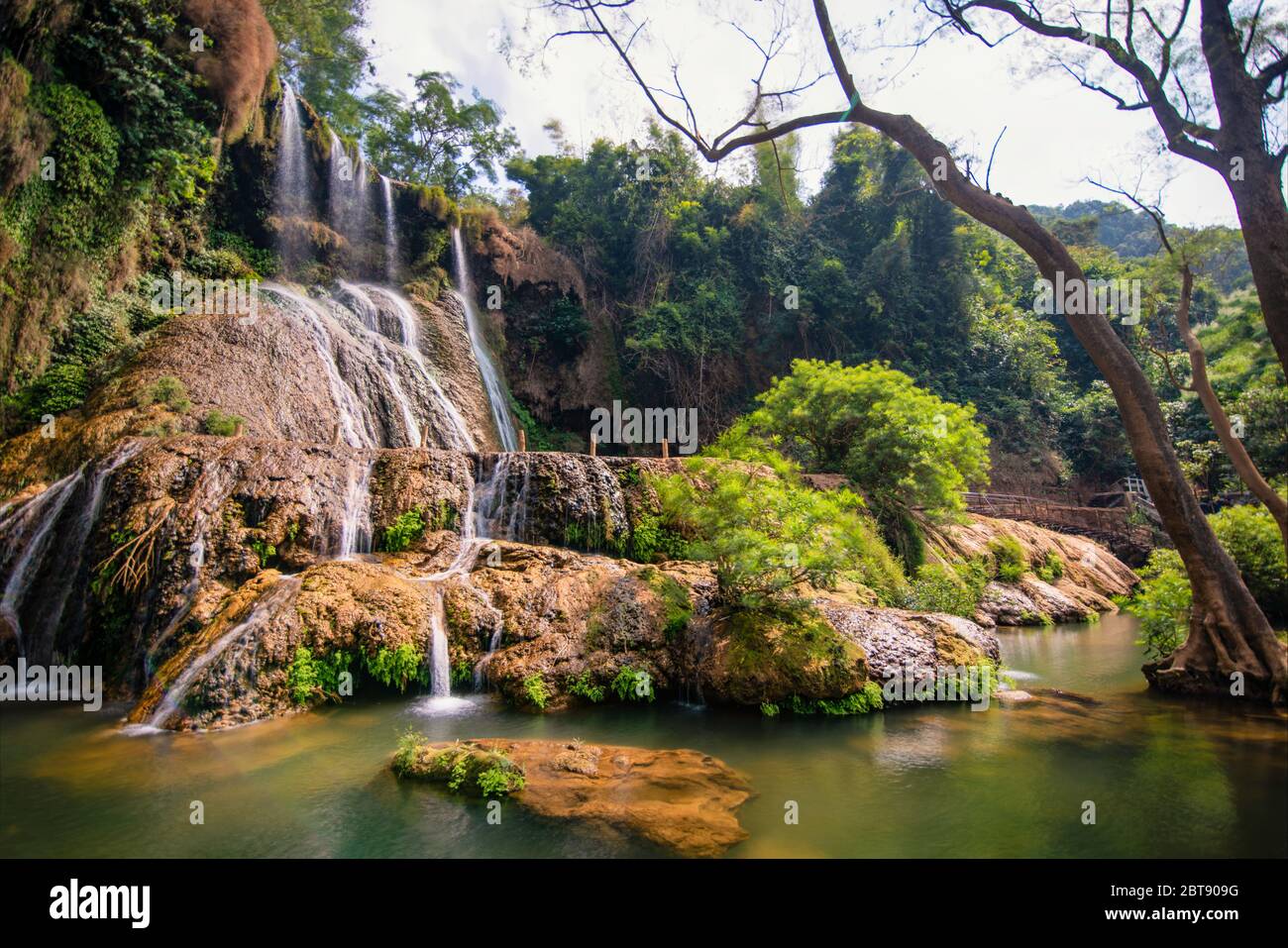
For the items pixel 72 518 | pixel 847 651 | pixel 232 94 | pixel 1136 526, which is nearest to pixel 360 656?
pixel 72 518

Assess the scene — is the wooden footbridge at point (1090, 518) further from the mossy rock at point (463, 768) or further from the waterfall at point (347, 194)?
the waterfall at point (347, 194)

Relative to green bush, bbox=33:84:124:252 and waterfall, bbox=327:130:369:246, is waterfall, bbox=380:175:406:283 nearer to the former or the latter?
waterfall, bbox=327:130:369:246

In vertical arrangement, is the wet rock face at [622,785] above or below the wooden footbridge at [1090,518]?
below

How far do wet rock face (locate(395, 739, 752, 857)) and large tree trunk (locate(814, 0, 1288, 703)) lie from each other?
5.50m

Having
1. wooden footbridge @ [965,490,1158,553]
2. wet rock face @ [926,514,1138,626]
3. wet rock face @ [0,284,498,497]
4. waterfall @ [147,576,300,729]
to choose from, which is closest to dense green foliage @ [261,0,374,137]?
wet rock face @ [0,284,498,497]

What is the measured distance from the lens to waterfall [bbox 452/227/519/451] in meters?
20.1

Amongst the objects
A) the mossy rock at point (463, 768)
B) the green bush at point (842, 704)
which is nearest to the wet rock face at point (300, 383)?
the mossy rock at point (463, 768)

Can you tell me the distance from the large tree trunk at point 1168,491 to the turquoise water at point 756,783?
0.49 meters

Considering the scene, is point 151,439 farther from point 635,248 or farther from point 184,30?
point 635,248

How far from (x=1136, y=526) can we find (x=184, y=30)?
30.6 m

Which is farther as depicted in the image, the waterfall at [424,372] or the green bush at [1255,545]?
the waterfall at [424,372]

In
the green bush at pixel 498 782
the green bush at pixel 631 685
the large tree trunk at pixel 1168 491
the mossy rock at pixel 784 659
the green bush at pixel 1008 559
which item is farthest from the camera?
the green bush at pixel 1008 559

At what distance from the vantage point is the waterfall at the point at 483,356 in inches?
792
